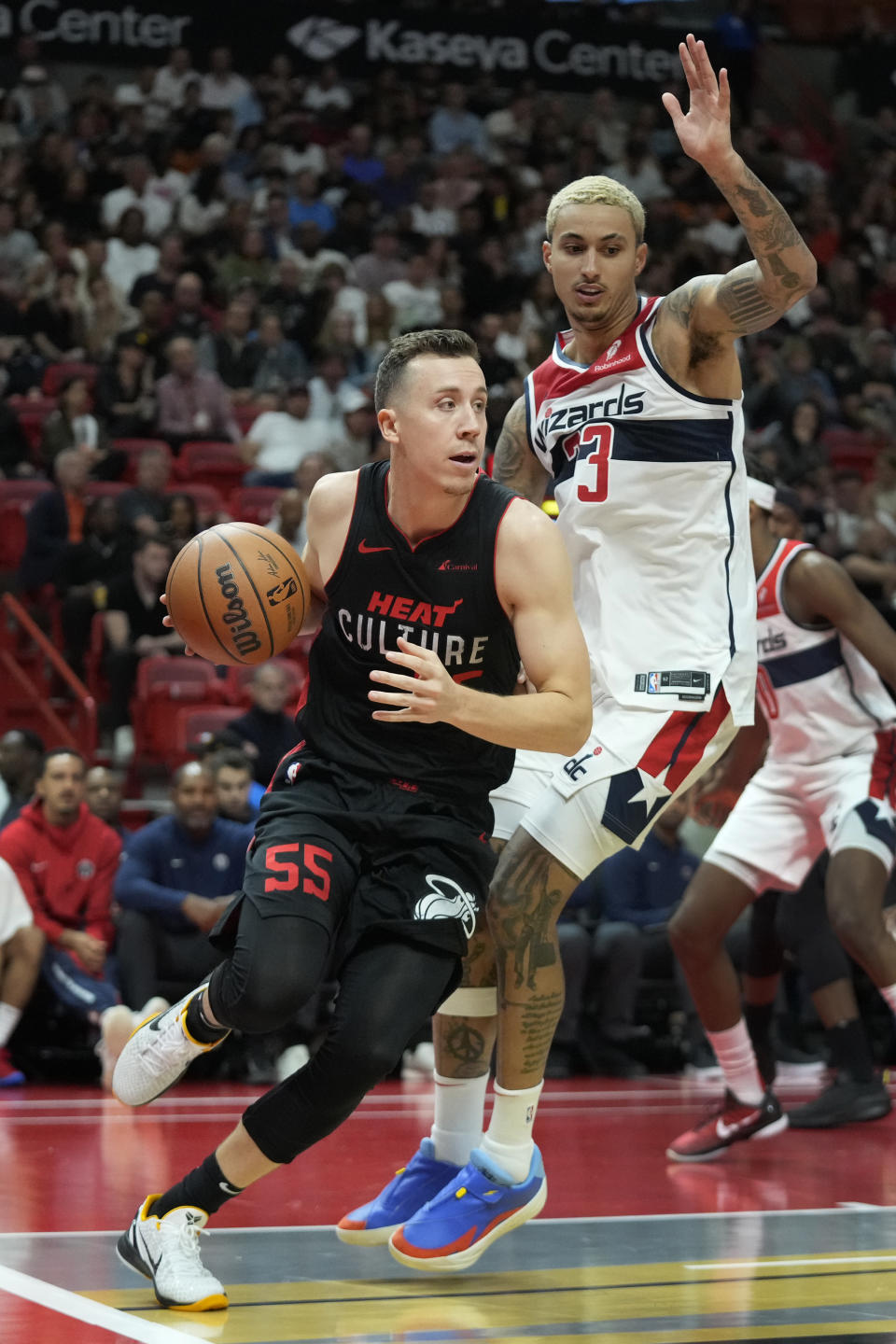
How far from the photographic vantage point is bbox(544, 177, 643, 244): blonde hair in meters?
4.53

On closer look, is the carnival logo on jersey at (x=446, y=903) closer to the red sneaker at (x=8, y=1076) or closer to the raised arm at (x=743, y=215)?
the raised arm at (x=743, y=215)

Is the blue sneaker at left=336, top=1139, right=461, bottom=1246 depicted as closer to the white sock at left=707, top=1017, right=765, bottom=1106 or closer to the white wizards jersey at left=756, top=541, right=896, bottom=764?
the white sock at left=707, top=1017, right=765, bottom=1106

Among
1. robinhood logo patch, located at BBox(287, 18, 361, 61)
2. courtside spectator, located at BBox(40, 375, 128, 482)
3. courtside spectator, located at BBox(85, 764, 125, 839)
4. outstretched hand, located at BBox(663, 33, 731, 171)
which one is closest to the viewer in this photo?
outstretched hand, located at BBox(663, 33, 731, 171)

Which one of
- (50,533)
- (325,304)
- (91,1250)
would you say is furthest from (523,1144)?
(325,304)

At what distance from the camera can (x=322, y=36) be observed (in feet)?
59.5

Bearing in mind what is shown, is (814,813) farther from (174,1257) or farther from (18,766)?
(18,766)

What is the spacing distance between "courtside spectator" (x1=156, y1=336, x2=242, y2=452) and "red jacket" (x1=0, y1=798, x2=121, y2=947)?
5.09 metres

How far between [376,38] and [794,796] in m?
13.8

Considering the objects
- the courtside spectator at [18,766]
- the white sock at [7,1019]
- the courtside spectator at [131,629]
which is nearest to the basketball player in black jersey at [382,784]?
the white sock at [7,1019]

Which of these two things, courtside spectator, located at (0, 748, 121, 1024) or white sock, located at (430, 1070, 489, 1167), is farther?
courtside spectator, located at (0, 748, 121, 1024)

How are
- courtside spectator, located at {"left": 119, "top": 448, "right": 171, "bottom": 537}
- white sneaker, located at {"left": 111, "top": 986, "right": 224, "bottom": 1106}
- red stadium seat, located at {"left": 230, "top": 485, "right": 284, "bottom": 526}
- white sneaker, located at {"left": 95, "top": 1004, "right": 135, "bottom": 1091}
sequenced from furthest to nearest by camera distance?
red stadium seat, located at {"left": 230, "top": 485, "right": 284, "bottom": 526} → courtside spectator, located at {"left": 119, "top": 448, "right": 171, "bottom": 537} → white sneaker, located at {"left": 95, "top": 1004, "right": 135, "bottom": 1091} → white sneaker, located at {"left": 111, "top": 986, "right": 224, "bottom": 1106}

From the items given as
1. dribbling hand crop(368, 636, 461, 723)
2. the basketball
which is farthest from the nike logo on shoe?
dribbling hand crop(368, 636, 461, 723)

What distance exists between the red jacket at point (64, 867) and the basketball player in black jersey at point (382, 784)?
4760mm

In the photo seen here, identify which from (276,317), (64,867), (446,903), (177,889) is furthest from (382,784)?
(276,317)
